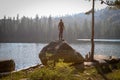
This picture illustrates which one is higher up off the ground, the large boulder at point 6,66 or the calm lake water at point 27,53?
the large boulder at point 6,66

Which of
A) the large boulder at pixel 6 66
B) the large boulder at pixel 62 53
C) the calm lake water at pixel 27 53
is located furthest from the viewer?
the calm lake water at pixel 27 53

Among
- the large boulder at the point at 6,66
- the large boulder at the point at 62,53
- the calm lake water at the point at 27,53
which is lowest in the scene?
the calm lake water at the point at 27,53

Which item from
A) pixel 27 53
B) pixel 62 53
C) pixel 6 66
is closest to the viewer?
pixel 6 66

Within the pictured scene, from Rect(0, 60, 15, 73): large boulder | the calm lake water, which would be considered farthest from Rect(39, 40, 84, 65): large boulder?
the calm lake water

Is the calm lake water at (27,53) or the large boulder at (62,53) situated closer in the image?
the large boulder at (62,53)

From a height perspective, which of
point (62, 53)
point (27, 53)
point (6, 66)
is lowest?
point (27, 53)

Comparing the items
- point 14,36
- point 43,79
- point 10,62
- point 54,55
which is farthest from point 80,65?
point 14,36

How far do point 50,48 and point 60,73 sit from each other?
7.58 meters

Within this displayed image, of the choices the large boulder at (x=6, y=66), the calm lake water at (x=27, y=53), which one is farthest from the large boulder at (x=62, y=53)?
the calm lake water at (x=27, y=53)

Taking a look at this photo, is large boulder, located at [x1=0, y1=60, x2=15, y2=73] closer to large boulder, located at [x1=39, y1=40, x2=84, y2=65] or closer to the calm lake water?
large boulder, located at [x1=39, y1=40, x2=84, y2=65]

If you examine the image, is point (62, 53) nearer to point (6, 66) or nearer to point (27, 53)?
point (6, 66)

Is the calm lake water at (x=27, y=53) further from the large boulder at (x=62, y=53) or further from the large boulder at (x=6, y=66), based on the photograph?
the large boulder at (x=6, y=66)

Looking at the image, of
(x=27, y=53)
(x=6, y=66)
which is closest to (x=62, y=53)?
(x=6, y=66)

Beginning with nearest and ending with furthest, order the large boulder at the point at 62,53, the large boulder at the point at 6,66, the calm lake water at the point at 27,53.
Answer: the large boulder at the point at 6,66, the large boulder at the point at 62,53, the calm lake water at the point at 27,53
